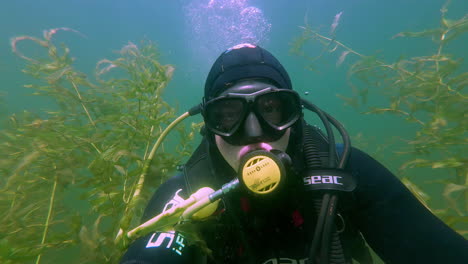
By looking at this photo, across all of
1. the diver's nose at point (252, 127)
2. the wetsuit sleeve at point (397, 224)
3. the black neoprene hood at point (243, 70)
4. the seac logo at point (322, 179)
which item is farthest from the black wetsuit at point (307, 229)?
the black neoprene hood at point (243, 70)

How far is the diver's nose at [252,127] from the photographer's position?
1.99 meters

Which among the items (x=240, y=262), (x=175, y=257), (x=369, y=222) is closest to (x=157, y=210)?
(x=175, y=257)

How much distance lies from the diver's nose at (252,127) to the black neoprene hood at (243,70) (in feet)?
1.51

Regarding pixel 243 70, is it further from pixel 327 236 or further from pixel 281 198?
pixel 327 236

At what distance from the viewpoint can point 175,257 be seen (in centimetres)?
162

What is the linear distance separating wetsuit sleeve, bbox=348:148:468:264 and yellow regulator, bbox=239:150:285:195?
93 centimetres

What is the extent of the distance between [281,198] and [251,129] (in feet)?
2.11

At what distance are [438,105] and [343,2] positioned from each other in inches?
2584

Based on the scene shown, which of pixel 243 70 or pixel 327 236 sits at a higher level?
pixel 243 70

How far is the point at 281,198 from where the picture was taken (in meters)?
1.98

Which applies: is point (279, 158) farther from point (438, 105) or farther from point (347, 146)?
point (438, 105)

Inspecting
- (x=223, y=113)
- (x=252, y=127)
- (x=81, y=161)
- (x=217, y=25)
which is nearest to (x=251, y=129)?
(x=252, y=127)

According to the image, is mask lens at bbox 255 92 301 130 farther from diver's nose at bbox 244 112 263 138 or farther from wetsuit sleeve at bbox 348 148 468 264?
wetsuit sleeve at bbox 348 148 468 264

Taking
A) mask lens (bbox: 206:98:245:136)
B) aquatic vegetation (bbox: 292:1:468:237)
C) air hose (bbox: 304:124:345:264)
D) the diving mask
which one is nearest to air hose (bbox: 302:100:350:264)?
air hose (bbox: 304:124:345:264)
